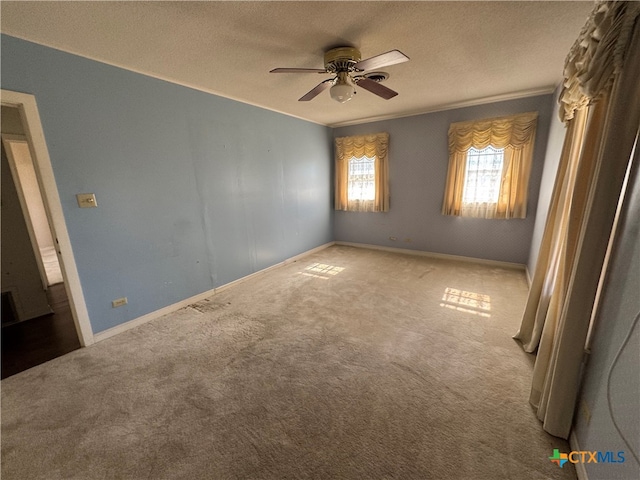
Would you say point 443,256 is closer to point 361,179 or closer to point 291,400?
point 361,179

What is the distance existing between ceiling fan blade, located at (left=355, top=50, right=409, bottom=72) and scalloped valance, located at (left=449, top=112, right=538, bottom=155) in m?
2.63

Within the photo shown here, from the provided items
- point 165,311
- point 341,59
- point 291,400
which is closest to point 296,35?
point 341,59

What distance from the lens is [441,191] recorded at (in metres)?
4.30

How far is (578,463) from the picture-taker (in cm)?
119

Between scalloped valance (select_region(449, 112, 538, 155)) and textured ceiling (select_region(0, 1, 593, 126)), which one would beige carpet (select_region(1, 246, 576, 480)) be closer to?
scalloped valance (select_region(449, 112, 538, 155))

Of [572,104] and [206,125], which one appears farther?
[206,125]

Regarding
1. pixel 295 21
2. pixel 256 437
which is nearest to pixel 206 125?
pixel 295 21

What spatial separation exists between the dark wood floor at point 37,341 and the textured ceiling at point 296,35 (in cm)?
253

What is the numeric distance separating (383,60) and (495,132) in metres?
2.77

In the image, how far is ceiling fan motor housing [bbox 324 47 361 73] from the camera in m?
2.02

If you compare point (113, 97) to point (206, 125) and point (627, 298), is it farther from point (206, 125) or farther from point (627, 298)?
point (627, 298)

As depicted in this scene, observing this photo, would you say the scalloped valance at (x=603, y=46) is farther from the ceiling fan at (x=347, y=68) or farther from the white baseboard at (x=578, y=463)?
the white baseboard at (x=578, y=463)

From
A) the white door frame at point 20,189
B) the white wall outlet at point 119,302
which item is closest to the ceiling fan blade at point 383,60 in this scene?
the white wall outlet at point 119,302

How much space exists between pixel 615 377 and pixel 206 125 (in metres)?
3.81
